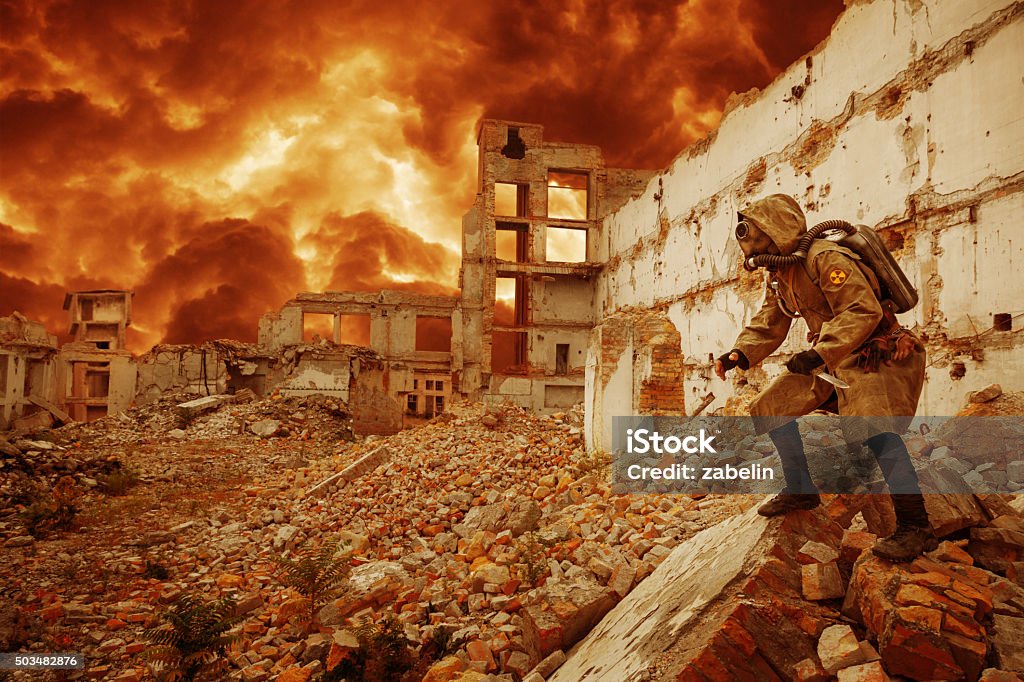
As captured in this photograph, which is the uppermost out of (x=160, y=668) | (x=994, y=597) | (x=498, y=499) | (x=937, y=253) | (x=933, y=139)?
(x=933, y=139)

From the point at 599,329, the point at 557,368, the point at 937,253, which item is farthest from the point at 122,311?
the point at 937,253

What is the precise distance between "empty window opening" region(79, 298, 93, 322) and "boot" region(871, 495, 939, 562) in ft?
91.1

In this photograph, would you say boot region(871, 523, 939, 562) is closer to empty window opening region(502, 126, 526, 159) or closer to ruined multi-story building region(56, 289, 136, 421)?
empty window opening region(502, 126, 526, 159)

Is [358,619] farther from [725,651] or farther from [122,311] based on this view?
[122,311]

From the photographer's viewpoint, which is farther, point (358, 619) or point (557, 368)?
point (557, 368)

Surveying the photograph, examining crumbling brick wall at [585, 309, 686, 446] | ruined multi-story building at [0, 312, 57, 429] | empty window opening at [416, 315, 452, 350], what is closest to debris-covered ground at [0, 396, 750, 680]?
crumbling brick wall at [585, 309, 686, 446]

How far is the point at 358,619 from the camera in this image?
446 cm

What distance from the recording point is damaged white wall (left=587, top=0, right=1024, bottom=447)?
6945mm

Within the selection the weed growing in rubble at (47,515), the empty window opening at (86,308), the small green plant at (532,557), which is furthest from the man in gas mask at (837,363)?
the empty window opening at (86,308)

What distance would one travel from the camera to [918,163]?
8141 millimetres

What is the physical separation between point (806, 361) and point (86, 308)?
90.3 ft

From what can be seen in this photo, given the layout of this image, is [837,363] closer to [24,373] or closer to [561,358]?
[561,358]

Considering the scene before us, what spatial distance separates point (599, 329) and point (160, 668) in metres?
5.87

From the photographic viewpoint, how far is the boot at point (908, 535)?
7.78 feet
